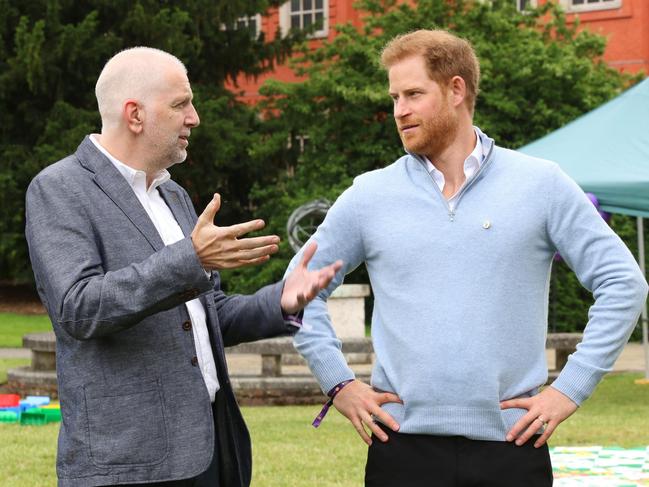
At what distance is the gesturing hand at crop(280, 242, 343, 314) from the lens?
3.34 metres

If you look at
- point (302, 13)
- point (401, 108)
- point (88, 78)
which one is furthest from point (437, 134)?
point (302, 13)

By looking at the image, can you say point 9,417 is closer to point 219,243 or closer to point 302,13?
point 219,243

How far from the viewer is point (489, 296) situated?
3514 mm

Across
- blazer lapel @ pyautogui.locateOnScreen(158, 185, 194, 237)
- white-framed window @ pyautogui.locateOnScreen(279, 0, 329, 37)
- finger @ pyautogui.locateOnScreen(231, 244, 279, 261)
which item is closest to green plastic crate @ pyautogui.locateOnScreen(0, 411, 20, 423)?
blazer lapel @ pyautogui.locateOnScreen(158, 185, 194, 237)

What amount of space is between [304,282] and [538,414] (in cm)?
75

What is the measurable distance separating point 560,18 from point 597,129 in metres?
12.2

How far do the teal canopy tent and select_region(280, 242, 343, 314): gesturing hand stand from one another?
8.51 m

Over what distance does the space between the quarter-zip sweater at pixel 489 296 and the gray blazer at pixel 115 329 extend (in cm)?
62

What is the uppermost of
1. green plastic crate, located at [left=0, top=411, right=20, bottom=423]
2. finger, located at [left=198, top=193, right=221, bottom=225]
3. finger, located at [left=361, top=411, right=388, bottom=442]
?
finger, located at [left=198, top=193, right=221, bottom=225]

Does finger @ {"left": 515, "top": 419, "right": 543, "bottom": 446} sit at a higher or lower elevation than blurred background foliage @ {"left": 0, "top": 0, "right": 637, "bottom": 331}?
higher

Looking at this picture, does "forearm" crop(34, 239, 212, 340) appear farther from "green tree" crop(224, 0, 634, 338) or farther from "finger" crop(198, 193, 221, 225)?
"green tree" crop(224, 0, 634, 338)

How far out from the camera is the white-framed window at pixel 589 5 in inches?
1132

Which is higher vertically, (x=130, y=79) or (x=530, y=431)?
(x=130, y=79)

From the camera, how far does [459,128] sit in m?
3.79
